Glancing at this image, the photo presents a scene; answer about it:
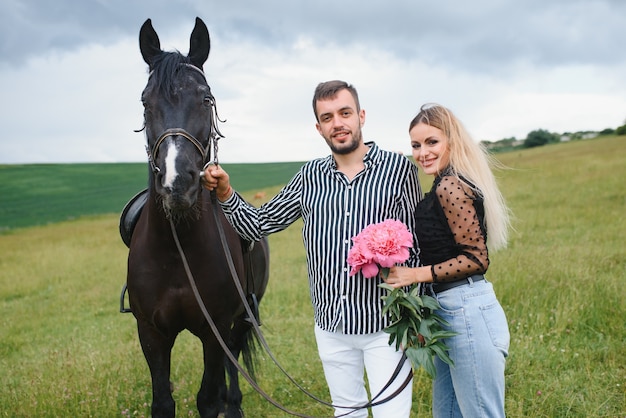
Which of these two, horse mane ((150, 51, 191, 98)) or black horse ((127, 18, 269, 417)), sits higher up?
horse mane ((150, 51, 191, 98))

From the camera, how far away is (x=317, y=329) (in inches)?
117

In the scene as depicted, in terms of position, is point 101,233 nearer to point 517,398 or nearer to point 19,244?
point 19,244

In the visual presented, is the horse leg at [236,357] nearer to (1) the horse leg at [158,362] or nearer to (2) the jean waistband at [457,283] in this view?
(1) the horse leg at [158,362]

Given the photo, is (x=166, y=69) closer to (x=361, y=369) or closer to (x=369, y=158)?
(x=369, y=158)

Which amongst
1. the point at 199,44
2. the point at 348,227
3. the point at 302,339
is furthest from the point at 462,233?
the point at 302,339

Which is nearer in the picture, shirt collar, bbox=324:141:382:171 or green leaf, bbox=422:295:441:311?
green leaf, bbox=422:295:441:311

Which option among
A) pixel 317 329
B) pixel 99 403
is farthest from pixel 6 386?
pixel 317 329

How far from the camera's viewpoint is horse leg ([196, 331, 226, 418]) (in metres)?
3.72

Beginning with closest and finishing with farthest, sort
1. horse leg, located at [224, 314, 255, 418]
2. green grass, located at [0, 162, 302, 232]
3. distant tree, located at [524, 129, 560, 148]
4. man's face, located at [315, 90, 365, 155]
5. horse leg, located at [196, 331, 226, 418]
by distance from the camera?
man's face, located at [315, 90, 365, 155], horse leg, located at [196, 331, 226, 418], horse leg, located at [224, 314, 255, 418], green grass, located at [0, 162, 302, 232], distant tree, located at [524, 129, 560, 148]

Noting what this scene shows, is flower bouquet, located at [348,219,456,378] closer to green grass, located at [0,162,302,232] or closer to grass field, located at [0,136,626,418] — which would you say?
grass field, located at [0,136,626,418]

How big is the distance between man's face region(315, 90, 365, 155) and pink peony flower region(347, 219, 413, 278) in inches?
21.9

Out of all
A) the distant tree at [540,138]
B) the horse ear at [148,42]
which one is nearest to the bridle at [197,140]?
the horse ear at [148,42]

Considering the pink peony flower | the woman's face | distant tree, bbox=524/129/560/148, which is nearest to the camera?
the pink peony flower

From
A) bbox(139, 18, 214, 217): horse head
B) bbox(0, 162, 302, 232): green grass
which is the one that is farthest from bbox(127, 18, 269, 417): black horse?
bbox(0, 162, 302, 232): green grass
